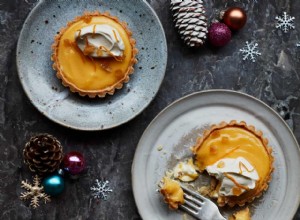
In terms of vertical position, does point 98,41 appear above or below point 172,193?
above

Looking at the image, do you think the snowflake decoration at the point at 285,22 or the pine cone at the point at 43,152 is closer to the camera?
the pine cone at the point at 43,152

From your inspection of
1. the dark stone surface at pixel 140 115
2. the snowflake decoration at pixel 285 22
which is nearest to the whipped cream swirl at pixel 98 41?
the dark stone surface at pixel 140 115

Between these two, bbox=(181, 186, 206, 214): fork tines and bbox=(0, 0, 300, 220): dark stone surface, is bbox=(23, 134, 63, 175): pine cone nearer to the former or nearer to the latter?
bbox=(0, 0, 300, 220): dark stone surface

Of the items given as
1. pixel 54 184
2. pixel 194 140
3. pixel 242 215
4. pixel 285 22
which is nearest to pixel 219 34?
pixel 285 22

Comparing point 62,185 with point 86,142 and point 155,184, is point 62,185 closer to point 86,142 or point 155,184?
point 86,142

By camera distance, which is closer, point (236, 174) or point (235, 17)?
point (236, 174)

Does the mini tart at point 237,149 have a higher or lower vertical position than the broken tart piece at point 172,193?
higher

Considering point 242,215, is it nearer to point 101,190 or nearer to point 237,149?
point 237,149

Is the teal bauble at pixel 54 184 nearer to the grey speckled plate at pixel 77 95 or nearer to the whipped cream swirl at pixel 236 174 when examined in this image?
the grey speckled plate at pixel 77 95
